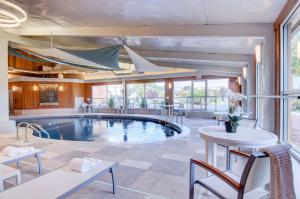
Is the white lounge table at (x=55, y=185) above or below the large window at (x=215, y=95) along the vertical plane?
below

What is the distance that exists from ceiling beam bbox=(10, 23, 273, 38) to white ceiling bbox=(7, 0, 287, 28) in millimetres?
115

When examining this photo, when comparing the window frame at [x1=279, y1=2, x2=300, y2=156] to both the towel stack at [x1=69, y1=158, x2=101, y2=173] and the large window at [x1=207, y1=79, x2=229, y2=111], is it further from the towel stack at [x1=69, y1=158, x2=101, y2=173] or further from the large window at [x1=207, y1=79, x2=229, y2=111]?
the large window at [x1=207, y1=79, x2=229, y2=111]

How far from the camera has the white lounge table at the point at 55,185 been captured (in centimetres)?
153

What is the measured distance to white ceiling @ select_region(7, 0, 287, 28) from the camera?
281 cm

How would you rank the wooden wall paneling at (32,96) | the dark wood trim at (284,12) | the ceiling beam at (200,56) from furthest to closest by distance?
the wooden wall paneling at (32,96), the ceiling beam at (200,56), the dark wood trim at (284,12)

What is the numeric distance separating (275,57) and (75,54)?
4293 millimetres

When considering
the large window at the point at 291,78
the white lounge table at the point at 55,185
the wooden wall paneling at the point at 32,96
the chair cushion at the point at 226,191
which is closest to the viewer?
the chair cushion at the point at 226,191

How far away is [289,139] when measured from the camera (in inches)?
108

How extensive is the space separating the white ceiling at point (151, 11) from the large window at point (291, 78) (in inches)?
13.7

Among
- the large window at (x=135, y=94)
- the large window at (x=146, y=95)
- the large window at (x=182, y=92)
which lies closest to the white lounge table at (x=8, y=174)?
the large window at (x=182, y=92)

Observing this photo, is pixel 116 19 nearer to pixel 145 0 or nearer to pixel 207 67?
pixel 145 0

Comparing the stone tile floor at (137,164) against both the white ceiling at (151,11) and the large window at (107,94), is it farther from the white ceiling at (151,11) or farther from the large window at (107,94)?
the large window at (107,94)

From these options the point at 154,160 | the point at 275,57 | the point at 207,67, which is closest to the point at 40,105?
the point at 207,67

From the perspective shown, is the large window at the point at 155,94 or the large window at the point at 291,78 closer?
the large window at the point at 291,78
